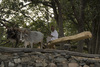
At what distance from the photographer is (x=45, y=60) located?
582 cm

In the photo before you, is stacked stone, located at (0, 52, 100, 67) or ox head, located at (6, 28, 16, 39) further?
ox head, located at (6, 28, 16, 39)

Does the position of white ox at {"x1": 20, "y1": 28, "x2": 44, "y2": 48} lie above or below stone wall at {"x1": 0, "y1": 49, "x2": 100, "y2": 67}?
above

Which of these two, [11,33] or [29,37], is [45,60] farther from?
[11,33]

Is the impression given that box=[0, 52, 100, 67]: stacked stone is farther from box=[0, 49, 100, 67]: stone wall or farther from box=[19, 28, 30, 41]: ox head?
box=[19, 28, 30, 41]: ox head

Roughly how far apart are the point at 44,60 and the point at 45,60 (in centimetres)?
4

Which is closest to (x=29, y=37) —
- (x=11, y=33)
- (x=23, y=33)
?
(x=23, y=33)

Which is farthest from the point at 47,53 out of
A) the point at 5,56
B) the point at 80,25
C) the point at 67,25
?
the point at 67,25

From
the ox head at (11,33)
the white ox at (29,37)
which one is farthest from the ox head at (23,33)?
the ox head at (11,33)

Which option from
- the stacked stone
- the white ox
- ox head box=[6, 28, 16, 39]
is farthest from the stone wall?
ox head box=[6, 28, 16, 39]

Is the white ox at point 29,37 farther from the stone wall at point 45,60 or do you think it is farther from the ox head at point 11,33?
the stone wall at point 45,60

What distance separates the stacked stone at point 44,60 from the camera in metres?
5.48

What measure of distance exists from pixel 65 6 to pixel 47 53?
15.4 ft

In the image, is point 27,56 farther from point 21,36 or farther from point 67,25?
point 67,25

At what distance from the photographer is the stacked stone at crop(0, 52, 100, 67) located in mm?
5479
